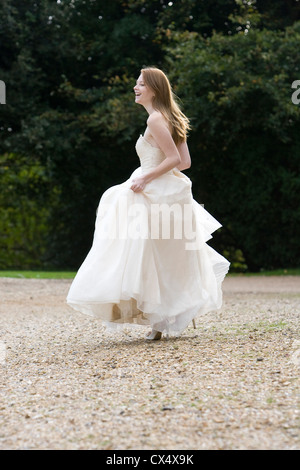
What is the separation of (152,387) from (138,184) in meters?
1.72

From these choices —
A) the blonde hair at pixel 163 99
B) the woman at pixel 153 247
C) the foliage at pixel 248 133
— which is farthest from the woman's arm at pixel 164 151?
the foliage at pixel 248 133

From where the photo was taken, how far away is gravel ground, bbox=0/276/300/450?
301 cm

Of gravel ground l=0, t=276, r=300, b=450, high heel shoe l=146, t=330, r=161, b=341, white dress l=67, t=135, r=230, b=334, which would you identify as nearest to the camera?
gravel ground l=0, t=276, r=300, b=450

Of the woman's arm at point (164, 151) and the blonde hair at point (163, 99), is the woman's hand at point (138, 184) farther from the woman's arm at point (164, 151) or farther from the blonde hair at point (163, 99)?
the blonde hair at point (163, 99)

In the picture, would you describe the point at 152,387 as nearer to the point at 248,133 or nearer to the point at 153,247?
the point at 153,247

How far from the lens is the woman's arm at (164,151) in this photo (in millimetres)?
5129

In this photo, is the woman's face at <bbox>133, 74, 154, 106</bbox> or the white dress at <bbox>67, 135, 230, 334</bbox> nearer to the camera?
the white dress at <bbox>67, 135, 230, 334</bbox>

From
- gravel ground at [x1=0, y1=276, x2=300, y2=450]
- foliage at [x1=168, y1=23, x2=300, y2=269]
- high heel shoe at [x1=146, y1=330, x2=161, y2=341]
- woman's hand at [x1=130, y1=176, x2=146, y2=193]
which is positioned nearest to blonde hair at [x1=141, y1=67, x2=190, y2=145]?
woman's hand at [x1=130, y1=176, x2=146, y2=193]

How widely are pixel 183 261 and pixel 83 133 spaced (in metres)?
11.3

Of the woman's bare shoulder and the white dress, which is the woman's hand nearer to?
the white dress

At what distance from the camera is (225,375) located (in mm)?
4082

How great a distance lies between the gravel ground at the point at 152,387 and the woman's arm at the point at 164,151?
118 cm

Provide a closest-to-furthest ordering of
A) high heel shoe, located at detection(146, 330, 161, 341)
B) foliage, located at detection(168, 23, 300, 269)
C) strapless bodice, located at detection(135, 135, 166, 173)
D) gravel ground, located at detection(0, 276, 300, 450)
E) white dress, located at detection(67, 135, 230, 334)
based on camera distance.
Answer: gravel ground, located at detection(0, 276, 300, 450), white dress, located at detection(67, 135, 230, 334), strapless bodice, located at detection(135, 135, 166, 173), high heel shoe, located at detection(146, 330, 161, 341), foliage, located at detection(168, 23, 300, 269)

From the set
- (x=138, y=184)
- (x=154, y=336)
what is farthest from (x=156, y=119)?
(x=154, y=336)
